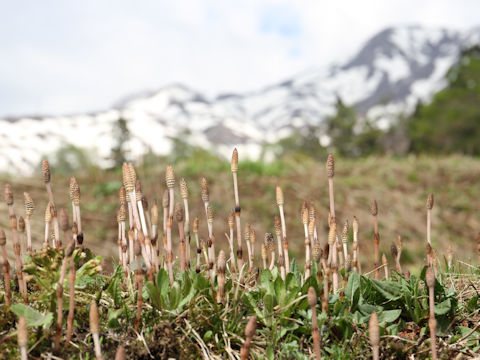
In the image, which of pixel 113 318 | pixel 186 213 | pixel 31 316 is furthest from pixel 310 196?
pixel 31 316

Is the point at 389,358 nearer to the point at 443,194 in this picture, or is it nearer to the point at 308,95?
the point at 443,194

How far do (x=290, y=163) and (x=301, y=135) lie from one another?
34674mm

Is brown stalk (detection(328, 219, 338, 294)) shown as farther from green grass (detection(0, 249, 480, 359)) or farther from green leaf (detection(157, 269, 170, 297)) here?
green leaf (detection(157, 269, 170, 297))

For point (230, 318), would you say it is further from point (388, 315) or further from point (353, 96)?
point (353, 96)

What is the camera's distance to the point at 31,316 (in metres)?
1.44

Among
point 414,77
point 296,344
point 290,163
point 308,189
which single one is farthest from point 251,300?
point 414,77

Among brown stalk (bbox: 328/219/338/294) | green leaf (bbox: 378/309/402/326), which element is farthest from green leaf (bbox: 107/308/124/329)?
green leaf (bbox: 378/309/402/326)

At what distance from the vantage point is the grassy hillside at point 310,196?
25.1ft

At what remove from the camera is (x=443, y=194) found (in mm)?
9922

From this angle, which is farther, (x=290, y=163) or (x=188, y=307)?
(x=290, y=163)

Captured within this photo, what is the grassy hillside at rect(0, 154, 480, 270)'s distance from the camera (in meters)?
7.66

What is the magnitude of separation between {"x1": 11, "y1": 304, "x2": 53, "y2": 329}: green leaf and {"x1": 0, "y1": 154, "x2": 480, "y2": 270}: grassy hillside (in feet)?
16.9

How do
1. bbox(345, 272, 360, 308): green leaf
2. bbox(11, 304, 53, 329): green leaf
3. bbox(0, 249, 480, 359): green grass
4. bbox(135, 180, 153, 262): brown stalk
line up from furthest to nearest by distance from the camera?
bbox(345, 272, 360, 308): green leaf → bbox(135, 180, 153, 262): brown stalk → bbox(0, 249, 480, 359): green grass → bbox(11, 304, 53, 329): green leaf

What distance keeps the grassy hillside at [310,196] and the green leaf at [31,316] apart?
5139 millimetres
